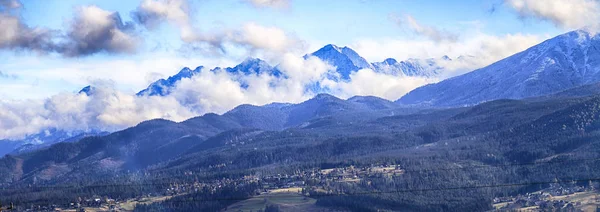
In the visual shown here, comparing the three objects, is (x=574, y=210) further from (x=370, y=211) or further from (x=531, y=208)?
(x=370, y=211)

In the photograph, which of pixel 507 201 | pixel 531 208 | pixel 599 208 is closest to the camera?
pixel 599 208

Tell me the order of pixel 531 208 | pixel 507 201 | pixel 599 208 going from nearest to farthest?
pixel 599 208 < pixel 531 208 < pixel 507 201

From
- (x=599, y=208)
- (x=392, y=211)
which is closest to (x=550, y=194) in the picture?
(x=599, y=208)

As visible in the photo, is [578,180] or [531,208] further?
[578,180]

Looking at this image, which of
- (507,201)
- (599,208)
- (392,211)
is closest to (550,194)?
(507,201)

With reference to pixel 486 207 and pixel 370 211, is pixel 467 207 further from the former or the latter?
pixel 370 211

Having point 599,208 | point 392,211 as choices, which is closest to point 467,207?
point 392,211

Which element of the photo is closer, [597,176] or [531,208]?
[531,208]
